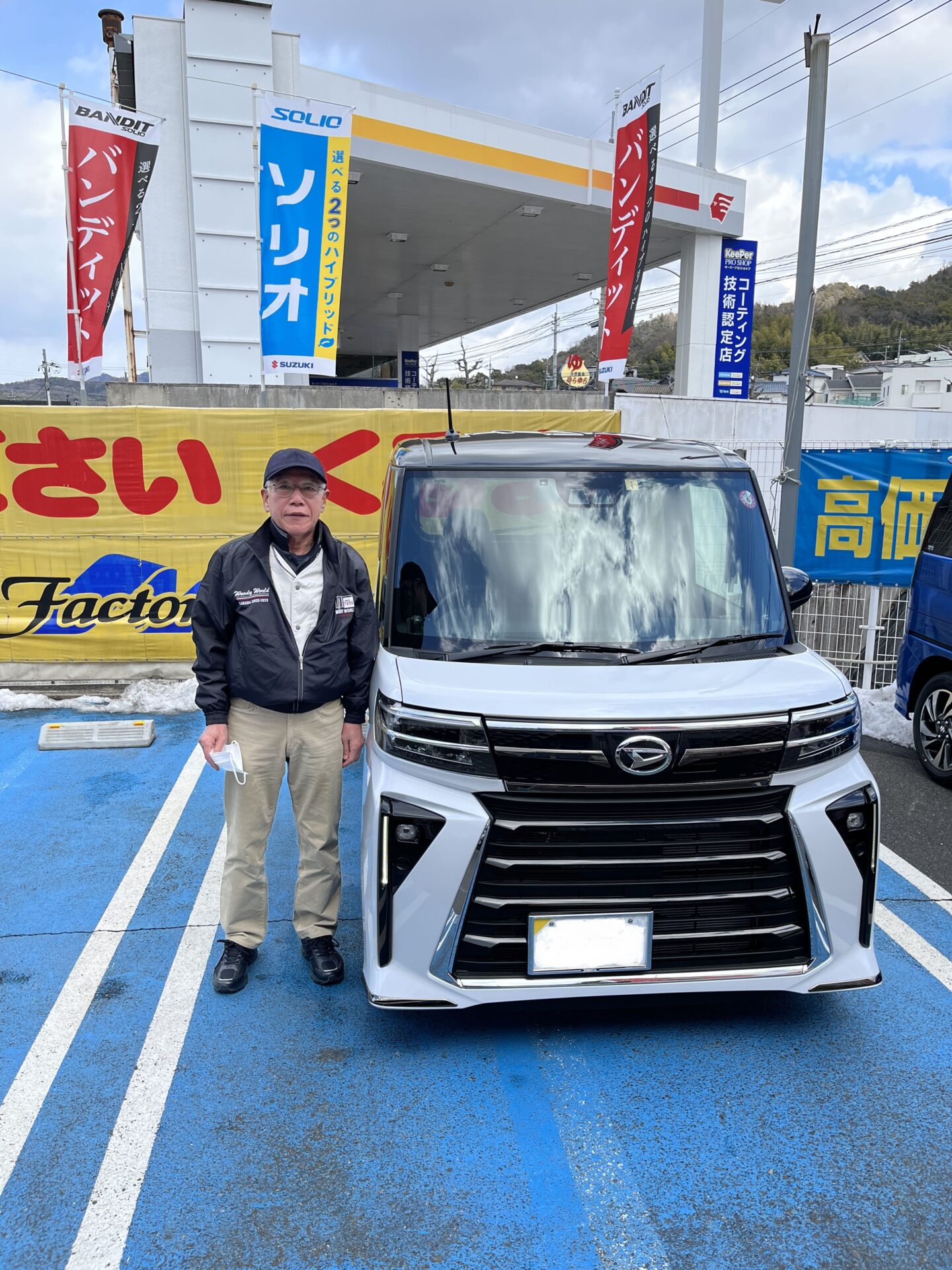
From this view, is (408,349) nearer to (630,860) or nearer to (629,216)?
(629,216)

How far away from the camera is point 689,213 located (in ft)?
54.2

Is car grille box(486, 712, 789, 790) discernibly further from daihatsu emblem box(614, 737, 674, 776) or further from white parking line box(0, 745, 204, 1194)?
white parking line box(0, 745, 204, 1194)

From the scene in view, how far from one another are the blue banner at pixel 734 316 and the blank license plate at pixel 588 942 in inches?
659

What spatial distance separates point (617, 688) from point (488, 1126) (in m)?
1.39

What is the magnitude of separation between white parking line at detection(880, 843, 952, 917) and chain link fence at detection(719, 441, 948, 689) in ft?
9.93

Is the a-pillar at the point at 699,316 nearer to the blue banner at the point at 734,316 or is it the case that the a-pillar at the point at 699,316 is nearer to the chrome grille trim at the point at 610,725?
the blue banner at the point at 734,316

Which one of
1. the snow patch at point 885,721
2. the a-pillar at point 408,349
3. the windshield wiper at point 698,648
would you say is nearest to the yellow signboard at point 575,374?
the a-pillar at point 408,349

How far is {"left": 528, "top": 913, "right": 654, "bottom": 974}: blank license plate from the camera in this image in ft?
8.76

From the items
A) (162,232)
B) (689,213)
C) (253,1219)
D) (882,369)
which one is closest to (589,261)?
(689,213)

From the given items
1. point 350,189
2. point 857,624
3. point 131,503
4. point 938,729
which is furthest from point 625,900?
point 350,189

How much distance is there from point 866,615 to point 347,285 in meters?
21.2

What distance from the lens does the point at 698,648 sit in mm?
3033

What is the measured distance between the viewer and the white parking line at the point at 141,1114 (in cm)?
222

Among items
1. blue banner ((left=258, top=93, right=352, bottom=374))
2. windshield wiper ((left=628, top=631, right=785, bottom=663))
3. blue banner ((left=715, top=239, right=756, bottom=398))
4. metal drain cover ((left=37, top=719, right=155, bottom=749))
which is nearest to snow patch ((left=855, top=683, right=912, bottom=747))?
windshield wiper ((left=628, top=631, right=785, bottom=663))
